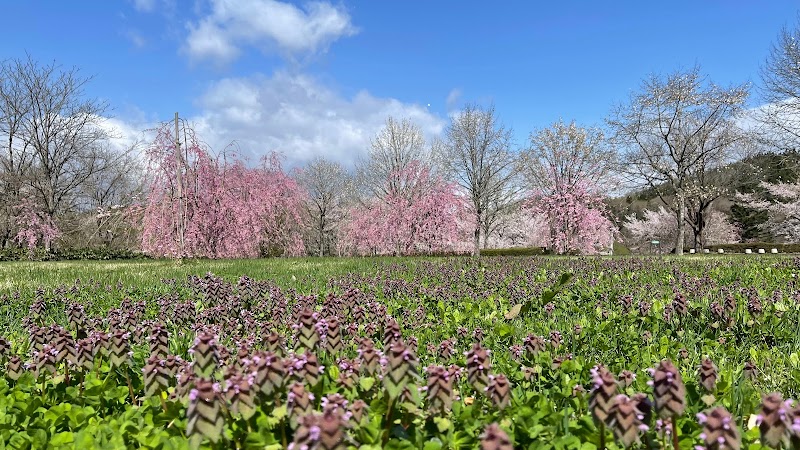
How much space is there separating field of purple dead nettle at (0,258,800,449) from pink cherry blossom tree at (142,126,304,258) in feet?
51.3

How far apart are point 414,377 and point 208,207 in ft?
→ 71.5

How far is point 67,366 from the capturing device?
247 cm

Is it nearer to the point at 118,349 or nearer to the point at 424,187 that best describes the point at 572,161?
the point at 424,187

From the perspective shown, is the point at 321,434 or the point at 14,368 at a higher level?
the point at 321,434

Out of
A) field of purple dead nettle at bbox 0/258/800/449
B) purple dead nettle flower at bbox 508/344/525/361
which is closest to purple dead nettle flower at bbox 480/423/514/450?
field of purple dead nettle at bbox 0/258/800/449

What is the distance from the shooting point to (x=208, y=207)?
21422 millimetres

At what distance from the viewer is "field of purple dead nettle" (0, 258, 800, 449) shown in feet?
4.35

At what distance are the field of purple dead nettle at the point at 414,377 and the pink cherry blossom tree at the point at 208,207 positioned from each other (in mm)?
15644

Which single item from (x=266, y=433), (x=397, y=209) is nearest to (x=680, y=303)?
(x=266, y=433)

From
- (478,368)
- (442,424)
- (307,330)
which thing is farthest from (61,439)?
(478,368)

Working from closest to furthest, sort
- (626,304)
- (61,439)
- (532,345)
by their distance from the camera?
(61,439), (532,345), (626,304)

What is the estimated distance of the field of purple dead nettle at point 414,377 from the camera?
1325mm

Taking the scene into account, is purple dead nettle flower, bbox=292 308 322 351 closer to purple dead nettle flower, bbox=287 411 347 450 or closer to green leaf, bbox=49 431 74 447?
purple dead nettle flower, bbox=287 411 347 450

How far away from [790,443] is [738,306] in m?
4.15
